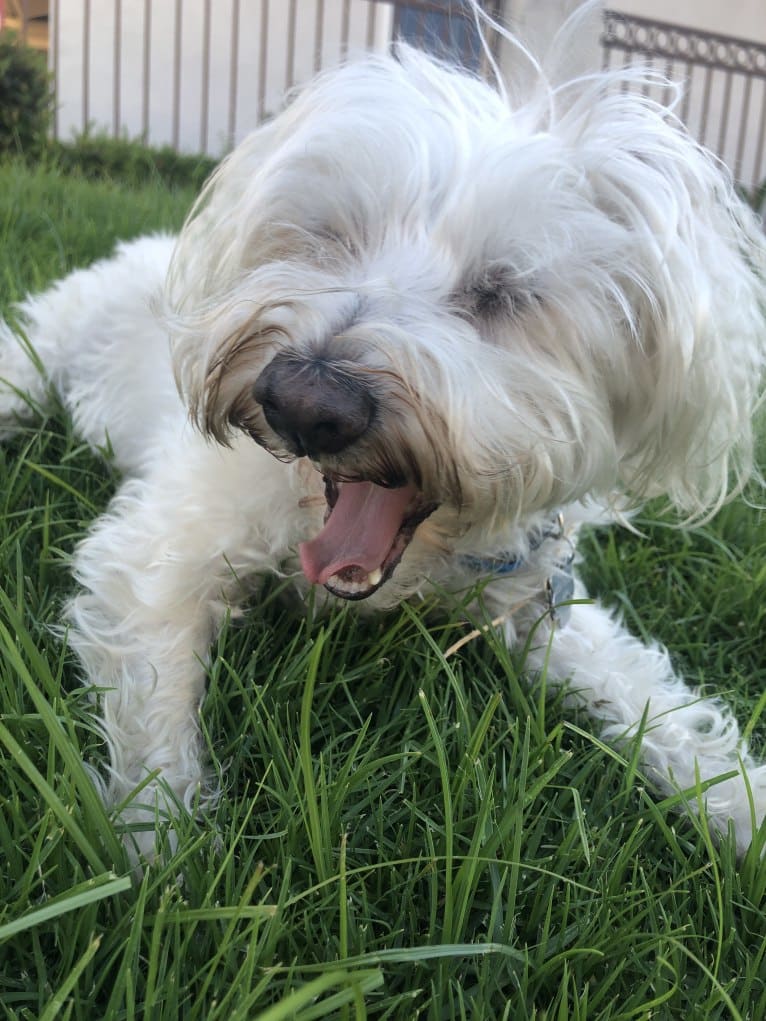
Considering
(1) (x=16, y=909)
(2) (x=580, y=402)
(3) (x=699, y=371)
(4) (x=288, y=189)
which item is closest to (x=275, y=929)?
(1) (x=16, y=909)

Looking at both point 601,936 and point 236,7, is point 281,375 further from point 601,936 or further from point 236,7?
point 236,7

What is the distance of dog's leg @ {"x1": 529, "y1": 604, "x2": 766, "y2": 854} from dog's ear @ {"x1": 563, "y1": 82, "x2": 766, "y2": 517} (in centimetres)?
47

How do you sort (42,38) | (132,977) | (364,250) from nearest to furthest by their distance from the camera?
(132,977), (364,250), (42,38)

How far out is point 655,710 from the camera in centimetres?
203

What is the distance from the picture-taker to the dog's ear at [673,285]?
5.17 ft

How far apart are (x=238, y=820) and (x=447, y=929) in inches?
14.9

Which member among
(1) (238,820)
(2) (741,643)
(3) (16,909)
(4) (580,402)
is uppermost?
(4) (580,402)

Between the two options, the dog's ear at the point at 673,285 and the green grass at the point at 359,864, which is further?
the dog's ear at the point at 673,285

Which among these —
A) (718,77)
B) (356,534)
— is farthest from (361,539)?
(718,77)

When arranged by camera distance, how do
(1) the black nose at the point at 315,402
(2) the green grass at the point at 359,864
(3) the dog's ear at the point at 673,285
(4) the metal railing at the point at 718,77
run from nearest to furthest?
1. (2) the green grass at the point at 359,864
2. (1) the black nose at the point at 315,402
3. (3) the dog's ear at the point at 673,285
4. (4) the metal railing at the point at 718,77

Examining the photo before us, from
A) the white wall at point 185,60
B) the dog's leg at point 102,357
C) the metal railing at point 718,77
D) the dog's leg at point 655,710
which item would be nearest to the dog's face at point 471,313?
the dog's leg at point 655,710

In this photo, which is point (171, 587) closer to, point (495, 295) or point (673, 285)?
point (495, 295)

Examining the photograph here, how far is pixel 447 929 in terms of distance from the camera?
1.20m

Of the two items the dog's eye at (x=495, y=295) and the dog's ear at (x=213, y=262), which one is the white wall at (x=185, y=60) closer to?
the dog's ear at (x=213, y=262)
